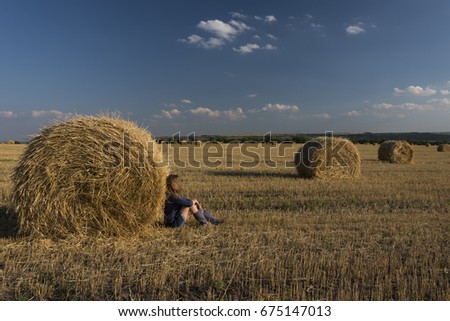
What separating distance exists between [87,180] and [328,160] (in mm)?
11139

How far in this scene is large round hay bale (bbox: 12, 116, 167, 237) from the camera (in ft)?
23.1

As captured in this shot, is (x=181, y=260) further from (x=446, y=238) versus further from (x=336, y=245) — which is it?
(x=446, y=238)

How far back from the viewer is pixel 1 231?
7.46 m

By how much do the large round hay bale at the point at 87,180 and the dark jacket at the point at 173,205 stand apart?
1.21 ft

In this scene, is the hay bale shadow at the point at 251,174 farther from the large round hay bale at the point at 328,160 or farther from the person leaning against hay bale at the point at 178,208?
the person leaning against hay bale at the point at 178,208

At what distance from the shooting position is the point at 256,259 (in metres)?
5.81

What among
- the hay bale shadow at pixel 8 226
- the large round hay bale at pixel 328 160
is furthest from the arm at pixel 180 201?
the large round hay bale at pixel 328 160

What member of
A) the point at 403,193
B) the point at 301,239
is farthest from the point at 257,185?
the point at 301,239

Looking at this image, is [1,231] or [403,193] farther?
[403,193]

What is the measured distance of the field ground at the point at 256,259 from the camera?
15.7 feet

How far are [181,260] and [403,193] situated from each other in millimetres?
8330

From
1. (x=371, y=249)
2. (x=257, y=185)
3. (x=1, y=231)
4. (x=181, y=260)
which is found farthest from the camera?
(x=257, y=185)

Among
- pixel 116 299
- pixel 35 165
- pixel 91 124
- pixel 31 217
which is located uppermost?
pixel 91 124

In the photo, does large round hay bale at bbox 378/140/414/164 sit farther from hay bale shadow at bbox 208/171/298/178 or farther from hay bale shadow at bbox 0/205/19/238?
hay bale shadow at bbox 0/205/19/238
